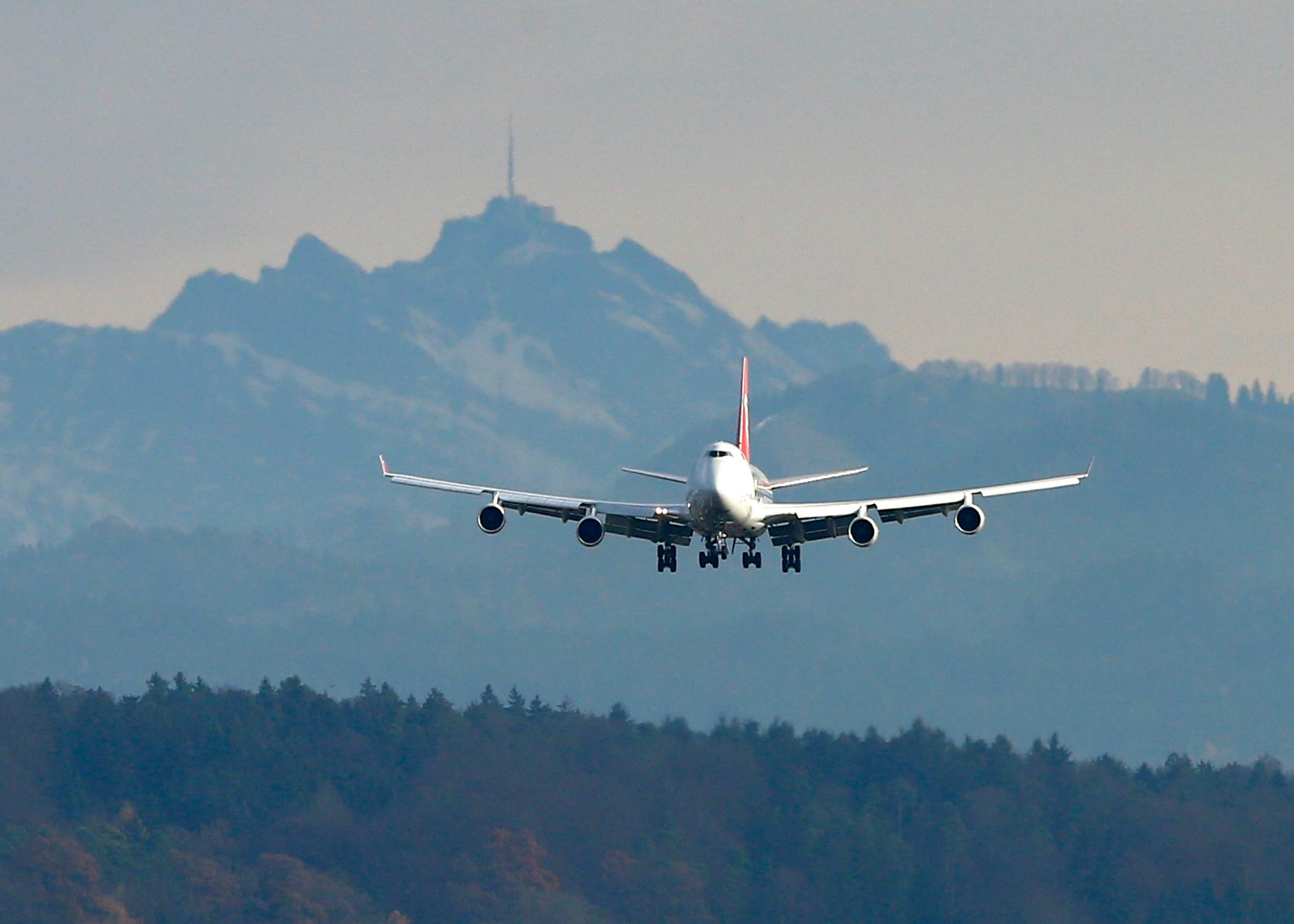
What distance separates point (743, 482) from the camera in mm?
83812

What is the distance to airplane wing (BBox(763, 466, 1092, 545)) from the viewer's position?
289 feet

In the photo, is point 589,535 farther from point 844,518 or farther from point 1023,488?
point 1023,488

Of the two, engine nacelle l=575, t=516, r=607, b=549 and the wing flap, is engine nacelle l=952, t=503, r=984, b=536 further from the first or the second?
engine nacelle l=575, t=516, r=607, b=549

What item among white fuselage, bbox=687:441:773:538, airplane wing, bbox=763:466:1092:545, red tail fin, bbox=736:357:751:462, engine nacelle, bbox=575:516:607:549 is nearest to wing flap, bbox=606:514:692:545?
engine nacelle, bbox=575:516:607:549

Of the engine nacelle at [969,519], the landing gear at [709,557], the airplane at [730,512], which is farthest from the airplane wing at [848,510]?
the landing gear at [709,557]

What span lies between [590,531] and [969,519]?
47.3ft

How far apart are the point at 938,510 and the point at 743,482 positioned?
11.4 m

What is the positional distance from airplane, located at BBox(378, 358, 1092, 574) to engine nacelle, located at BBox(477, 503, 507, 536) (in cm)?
4

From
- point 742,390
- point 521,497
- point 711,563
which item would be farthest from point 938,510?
point 742,390

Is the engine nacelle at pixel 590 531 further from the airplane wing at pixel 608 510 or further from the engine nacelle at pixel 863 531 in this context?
the engine nacelle at pixel 863 531

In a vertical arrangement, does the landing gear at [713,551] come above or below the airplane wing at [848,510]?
below

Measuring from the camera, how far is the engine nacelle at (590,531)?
8594 centimetres

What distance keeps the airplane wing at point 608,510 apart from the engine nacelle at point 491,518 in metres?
0.34

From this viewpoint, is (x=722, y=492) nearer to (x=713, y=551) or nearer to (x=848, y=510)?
(x=713, y=551)
